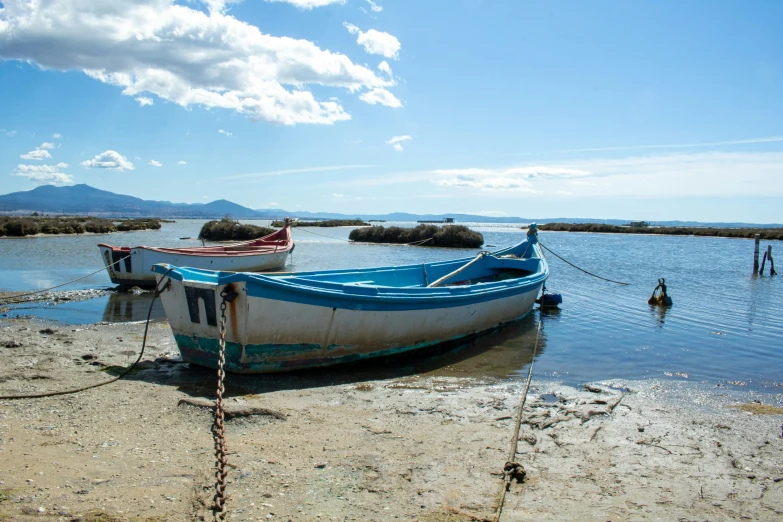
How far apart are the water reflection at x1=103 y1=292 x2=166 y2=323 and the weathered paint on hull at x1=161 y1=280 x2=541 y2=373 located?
5317 millimetres

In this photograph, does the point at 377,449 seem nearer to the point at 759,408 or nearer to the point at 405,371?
the point at 405,371

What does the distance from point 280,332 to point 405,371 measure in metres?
2.23

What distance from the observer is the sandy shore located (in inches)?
152

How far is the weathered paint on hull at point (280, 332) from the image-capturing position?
712 cm

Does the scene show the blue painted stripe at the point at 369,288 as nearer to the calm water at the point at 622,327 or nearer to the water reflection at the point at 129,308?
the calm water at the point at 622,327

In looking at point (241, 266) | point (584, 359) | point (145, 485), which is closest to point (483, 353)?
point (584, 359)

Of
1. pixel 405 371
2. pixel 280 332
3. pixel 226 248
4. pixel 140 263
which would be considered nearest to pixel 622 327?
pixel 405 371

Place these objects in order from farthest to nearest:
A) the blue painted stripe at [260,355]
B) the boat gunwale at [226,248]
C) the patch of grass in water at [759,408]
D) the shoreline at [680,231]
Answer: the shoreline at [680,231], the boat gunwale at [226,248], the blue painted stripe at [260,355], the patch of grass in water at [759,408]

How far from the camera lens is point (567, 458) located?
5.00 metres

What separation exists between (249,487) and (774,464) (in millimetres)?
4924

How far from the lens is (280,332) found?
7.36 m

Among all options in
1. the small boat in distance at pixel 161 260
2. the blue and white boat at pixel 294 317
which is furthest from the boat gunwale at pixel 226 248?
the blue and white boat at pixel 294 317

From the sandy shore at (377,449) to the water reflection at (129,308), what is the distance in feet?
14.9

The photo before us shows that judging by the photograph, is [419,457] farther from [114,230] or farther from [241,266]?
[114,230]
